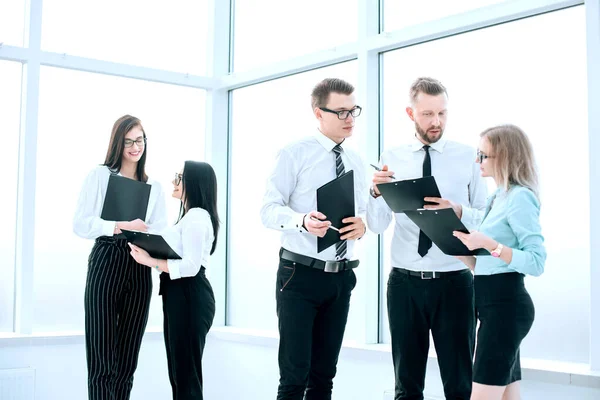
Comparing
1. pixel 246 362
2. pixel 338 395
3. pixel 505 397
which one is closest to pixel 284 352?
pixel 505 397

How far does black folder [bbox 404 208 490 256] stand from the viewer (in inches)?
92.5

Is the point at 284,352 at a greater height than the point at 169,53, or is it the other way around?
the point at 169,53

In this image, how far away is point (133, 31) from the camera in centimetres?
471

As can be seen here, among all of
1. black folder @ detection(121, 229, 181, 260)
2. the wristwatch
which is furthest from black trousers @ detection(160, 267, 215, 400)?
the wristwatch

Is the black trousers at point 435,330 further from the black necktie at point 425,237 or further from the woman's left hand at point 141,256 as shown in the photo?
the woman's left hand at point 141,256

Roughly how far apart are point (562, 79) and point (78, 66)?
2.98 m

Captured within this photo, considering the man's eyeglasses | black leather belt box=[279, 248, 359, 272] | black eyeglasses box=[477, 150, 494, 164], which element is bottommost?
black leather belt box=[279, 248, 359, 272]

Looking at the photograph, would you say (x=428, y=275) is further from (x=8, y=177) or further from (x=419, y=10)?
(x=8, y=177)

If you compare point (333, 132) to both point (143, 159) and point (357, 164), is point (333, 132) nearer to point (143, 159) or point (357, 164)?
point (357, 164)

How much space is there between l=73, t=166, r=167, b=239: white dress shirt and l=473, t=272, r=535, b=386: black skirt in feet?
6.00

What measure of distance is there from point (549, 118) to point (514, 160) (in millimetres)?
914

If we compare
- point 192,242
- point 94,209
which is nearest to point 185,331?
point 192,242

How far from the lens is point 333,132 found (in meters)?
2.92

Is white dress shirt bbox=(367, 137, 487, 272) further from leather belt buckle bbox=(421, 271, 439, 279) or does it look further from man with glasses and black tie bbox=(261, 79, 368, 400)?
man with glasses and black tie bbox=(261, 79, 368, 400)
